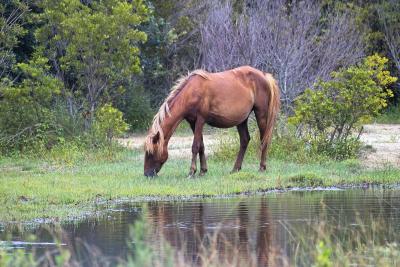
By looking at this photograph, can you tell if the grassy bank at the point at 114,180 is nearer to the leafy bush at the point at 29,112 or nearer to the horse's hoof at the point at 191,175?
the horse's hoof at the point at 191,175

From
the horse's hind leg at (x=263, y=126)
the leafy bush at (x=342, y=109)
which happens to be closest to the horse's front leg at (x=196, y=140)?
the horse's hind leg at (x=263, y=126)

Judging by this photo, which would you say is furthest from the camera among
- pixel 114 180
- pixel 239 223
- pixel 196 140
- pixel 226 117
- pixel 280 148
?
pixel 280 148

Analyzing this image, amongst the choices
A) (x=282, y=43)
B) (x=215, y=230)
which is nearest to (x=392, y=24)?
(x=282, y=43)

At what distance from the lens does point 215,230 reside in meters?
10.8

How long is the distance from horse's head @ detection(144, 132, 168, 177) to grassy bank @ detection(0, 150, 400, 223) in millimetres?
221

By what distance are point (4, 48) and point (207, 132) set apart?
7188mm

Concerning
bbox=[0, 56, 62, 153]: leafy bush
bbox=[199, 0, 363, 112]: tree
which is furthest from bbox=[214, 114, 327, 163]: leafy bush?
bbox=[0, 56, 62, 153]: leafy bush

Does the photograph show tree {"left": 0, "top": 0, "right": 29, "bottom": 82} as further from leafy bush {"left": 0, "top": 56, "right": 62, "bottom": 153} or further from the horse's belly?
the horse's belly

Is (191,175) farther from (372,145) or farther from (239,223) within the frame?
(372,145)

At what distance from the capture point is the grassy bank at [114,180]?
13.8 m

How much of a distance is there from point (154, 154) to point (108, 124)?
492 centimetres

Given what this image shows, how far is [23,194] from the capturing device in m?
14.5

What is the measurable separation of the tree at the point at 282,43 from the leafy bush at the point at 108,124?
498 centimetres

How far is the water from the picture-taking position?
32.8 feet
